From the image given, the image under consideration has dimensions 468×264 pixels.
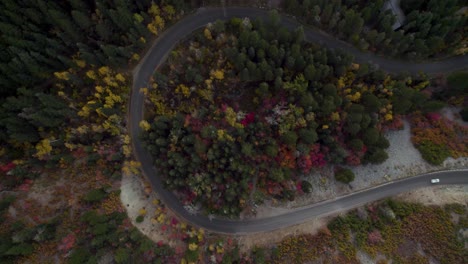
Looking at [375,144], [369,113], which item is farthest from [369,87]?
[375,144]

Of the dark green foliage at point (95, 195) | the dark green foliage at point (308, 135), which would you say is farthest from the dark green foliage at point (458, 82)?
the dark green foliage at point (95, 195)

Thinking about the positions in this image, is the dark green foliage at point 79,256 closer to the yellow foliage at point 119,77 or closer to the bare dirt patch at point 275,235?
the bare dirt patch at point 275,235

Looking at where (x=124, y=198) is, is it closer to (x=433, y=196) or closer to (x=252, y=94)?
(x=252, y=94)

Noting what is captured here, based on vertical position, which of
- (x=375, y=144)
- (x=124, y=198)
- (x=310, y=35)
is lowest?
(x=124, y=198)

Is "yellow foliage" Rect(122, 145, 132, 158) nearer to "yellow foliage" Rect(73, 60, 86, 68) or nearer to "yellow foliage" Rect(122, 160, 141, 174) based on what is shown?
"yellow foliage" Rect(122, 160, 141, 174)

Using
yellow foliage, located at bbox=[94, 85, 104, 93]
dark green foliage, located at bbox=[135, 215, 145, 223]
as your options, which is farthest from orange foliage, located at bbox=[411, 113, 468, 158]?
yellow foliage, located at bbox=[94, 85, 104, 93]

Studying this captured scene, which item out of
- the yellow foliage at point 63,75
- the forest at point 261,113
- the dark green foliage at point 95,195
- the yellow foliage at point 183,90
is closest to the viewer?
the dark green foliage at point 95,195
